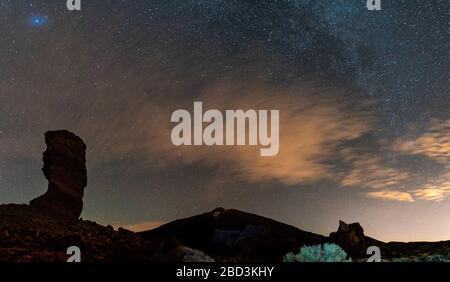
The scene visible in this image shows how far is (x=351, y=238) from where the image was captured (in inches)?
883

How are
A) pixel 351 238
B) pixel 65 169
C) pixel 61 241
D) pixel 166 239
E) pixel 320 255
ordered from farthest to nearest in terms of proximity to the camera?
pixel 65 169 < pixel 351 238 < pixel 166 239 < pixel 61 241 < pixel 320 255

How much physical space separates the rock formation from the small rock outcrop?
1607 cm

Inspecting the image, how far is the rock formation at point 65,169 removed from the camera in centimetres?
3192

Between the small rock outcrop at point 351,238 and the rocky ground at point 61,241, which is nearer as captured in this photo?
the rocky ground at point 61,241

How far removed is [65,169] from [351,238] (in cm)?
1837

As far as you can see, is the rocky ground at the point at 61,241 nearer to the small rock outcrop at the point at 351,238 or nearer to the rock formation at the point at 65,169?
the rock formation at the point at 65,169

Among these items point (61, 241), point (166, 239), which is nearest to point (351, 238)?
point (166, 239)

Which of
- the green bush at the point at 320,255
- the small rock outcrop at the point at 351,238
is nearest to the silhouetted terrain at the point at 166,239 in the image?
the small rock outcrop at the point at 351,238

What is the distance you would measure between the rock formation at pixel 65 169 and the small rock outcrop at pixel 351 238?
16071mm

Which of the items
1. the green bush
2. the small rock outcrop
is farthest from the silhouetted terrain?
A: the green bush

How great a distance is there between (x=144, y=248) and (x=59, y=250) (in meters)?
3.62

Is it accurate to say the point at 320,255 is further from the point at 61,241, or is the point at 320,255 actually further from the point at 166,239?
the point at 61,241
